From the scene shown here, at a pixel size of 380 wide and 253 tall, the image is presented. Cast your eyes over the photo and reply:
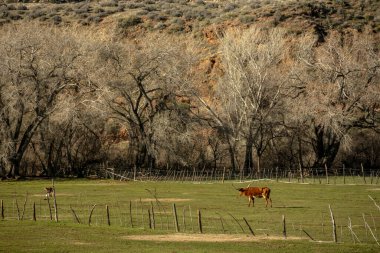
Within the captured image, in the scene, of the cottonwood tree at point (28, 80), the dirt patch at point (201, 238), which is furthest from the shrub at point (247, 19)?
the dirt patch at point (201, 238)

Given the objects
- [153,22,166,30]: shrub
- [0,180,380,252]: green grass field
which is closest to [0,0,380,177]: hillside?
[0,180,380,252]: green grass field

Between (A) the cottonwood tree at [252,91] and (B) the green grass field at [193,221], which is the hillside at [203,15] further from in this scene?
(B) the green grass field at [193,221]

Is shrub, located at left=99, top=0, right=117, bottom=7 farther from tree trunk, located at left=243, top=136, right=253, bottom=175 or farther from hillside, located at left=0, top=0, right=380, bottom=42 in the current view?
tree trunk, located at left=243, top=136, right=253, bottom=175

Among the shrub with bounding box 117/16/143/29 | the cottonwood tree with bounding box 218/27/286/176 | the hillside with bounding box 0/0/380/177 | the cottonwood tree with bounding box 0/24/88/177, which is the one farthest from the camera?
the shrub with bounding box 117/16/143/29

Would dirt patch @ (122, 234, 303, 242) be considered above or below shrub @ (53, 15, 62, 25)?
below

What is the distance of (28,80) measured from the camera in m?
71.8

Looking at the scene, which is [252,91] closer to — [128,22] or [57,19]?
[128,22]

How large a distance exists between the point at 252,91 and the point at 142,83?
11.1 meters

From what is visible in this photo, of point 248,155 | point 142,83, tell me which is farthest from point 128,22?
point 248,155

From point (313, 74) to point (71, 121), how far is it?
25.1 m

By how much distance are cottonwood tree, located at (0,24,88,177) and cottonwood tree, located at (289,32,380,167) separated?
22.7m

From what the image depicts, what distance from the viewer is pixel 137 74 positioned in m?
75.1

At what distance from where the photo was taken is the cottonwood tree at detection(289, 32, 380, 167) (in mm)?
72062

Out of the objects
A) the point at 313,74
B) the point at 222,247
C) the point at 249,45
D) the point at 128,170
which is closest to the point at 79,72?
the point at 128,170
